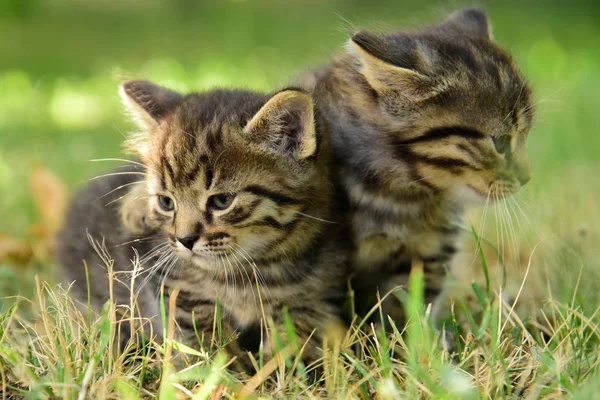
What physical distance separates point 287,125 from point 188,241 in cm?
54

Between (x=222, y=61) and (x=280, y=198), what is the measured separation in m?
5.67

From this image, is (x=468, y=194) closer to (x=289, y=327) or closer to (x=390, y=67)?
(x=390, y=67)

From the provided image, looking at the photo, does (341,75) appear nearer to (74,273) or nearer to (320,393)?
(320,393)


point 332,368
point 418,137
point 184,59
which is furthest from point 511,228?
point 184,59

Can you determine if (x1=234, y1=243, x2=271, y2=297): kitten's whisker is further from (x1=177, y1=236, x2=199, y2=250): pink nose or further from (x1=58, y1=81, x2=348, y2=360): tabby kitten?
(x1=177, y1=236, x2=199, y2=250): pink nose

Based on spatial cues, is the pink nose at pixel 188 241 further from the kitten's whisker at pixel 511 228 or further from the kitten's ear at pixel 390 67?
the kitten's whisker at pixel 511 228

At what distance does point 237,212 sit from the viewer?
252cm

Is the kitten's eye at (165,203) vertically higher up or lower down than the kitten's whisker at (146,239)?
higher up

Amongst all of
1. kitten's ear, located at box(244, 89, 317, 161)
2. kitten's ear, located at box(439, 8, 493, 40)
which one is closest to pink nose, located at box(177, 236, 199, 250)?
kitten's ear, located at box(244, 89, 317, 161)

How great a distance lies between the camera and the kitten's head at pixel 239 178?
252 centimetres

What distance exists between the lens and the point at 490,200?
2.69m

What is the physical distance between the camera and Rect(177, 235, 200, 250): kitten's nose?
99.0 inches

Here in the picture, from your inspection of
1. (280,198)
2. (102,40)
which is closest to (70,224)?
(280,198)

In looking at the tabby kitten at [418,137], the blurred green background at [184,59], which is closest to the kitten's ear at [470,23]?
the tabby kitten at [418,137]
